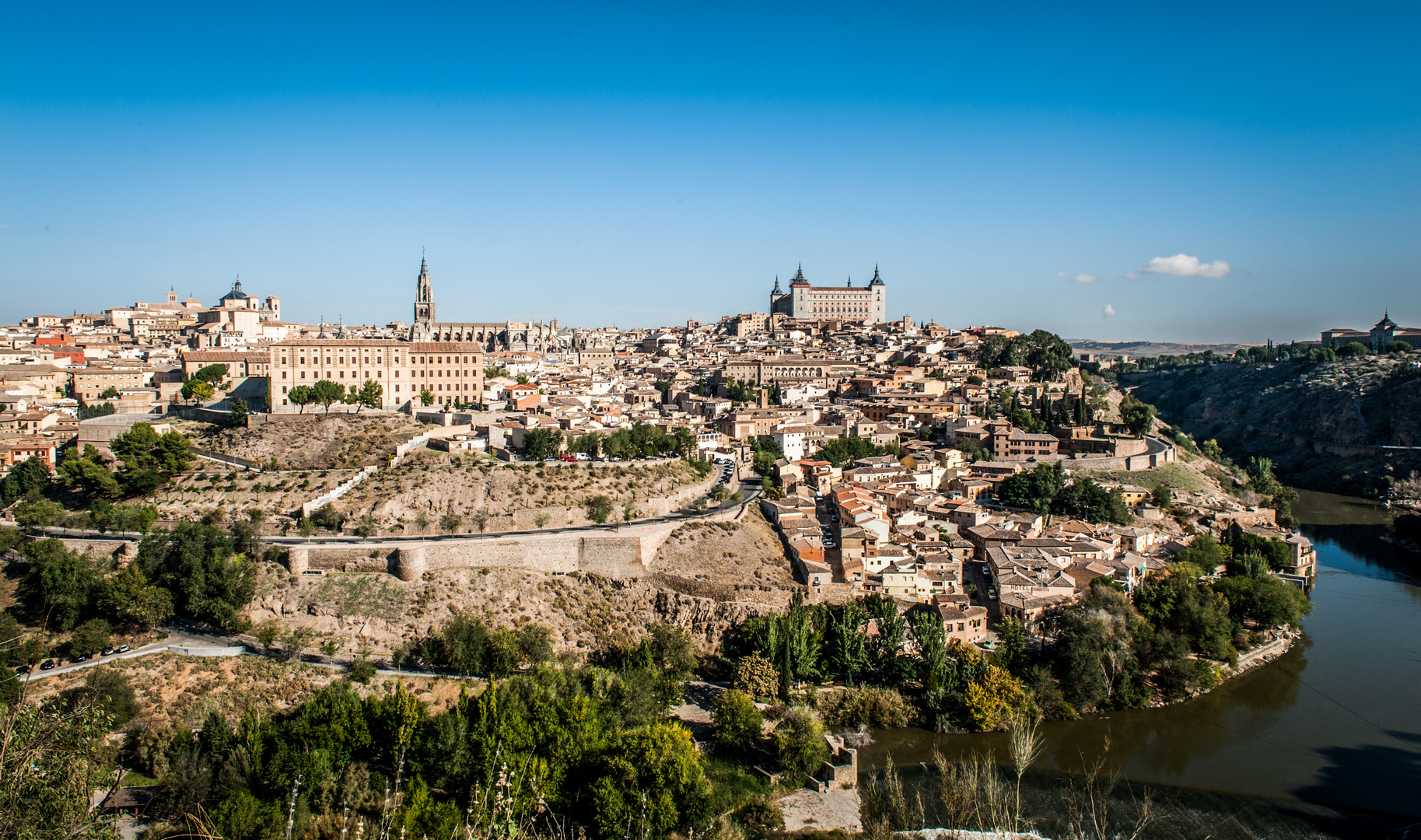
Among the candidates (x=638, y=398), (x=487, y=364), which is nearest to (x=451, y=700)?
(x=638, y=398)

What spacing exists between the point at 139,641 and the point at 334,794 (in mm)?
7494

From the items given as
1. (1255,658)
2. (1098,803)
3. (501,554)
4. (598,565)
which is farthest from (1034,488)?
(501,554)

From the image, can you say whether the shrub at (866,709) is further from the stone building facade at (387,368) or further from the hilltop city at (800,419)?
the stone building facade at (387,368)

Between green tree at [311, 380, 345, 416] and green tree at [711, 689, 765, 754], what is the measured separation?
19159 millimetres

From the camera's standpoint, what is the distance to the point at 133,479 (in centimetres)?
2325

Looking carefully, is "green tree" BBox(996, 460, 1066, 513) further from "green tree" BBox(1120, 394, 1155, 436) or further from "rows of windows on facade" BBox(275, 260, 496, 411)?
"rows of windows on facade" BBox(275, 260, 496, 411)

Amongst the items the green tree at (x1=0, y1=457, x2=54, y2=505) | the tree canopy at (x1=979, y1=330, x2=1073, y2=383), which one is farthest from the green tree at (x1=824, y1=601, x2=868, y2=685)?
the tree canopy at (x1=979, y1=330, x2=1073, y2=383)

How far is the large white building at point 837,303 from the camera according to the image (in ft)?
246

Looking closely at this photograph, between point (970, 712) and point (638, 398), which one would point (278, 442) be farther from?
point (970, 712)

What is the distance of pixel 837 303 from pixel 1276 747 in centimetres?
6092

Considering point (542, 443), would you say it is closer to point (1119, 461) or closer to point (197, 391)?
point (197, 391)

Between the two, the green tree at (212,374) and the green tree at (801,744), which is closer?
the green tree at (801,744)

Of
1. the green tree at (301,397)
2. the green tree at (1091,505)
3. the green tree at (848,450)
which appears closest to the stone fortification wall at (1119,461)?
the green tree at (1091,505)

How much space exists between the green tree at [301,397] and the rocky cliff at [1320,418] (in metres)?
48.8
